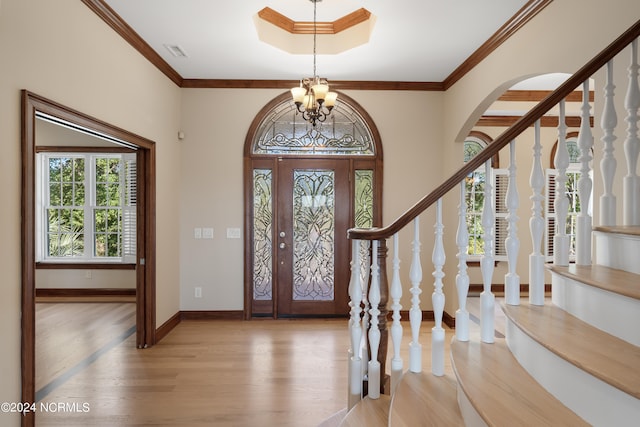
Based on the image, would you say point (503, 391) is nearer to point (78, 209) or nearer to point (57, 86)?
point (57, 86)

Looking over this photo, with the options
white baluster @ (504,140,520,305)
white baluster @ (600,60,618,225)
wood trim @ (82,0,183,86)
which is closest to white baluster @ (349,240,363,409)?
white baluster @ (504,140,520,305)

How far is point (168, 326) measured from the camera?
13.8ft

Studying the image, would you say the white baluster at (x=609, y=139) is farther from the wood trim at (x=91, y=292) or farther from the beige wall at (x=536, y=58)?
the wood trim at (x=91, y=292)

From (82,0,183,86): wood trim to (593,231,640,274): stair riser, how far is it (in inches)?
144

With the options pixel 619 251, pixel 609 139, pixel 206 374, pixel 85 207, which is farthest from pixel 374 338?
pixel 85 207

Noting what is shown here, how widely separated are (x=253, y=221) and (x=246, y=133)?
1.12m

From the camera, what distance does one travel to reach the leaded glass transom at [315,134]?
4.69 meters

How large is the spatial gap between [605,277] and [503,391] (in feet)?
2.09

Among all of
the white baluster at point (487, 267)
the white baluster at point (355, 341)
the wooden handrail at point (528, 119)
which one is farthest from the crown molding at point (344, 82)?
the white baluster at point (355, 341)

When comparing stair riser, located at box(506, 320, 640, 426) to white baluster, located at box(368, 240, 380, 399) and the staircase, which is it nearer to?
the staircase

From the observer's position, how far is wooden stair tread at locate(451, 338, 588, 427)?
4.11 feet

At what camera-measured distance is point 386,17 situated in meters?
3.10

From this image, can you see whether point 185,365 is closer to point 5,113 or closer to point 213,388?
point 213,388

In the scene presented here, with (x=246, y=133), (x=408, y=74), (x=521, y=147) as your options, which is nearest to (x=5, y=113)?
(x=246, y=133)
